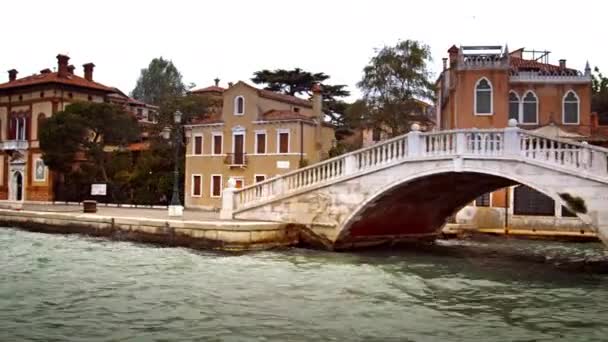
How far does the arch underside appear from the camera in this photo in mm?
16516

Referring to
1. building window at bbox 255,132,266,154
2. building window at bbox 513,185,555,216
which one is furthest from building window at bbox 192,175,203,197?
building window at bbox 513,185,555,216

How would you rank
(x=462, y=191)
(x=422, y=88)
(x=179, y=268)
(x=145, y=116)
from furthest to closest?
(x=145, y=116)
(x=422, y=88)
(x=462, y=191)
(x=179, y=268)

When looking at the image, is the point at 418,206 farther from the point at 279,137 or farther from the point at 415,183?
the point at 279,137

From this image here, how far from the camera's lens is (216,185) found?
31078 millimetres

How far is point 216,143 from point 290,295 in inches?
827

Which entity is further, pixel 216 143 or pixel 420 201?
pixel 216 143

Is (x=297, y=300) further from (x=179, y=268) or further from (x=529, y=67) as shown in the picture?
(x=529, y=67)

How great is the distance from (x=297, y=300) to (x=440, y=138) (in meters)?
6.41

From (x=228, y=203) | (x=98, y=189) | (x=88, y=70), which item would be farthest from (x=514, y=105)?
(x=88, y=70)

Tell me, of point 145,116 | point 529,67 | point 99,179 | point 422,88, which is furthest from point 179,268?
point 145,116

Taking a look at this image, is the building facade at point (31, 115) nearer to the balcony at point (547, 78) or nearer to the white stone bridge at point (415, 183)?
the white stone bridge at point (415, 183)

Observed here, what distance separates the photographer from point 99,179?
34562mm

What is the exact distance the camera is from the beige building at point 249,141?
29.2m

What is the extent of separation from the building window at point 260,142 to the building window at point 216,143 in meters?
2.10
